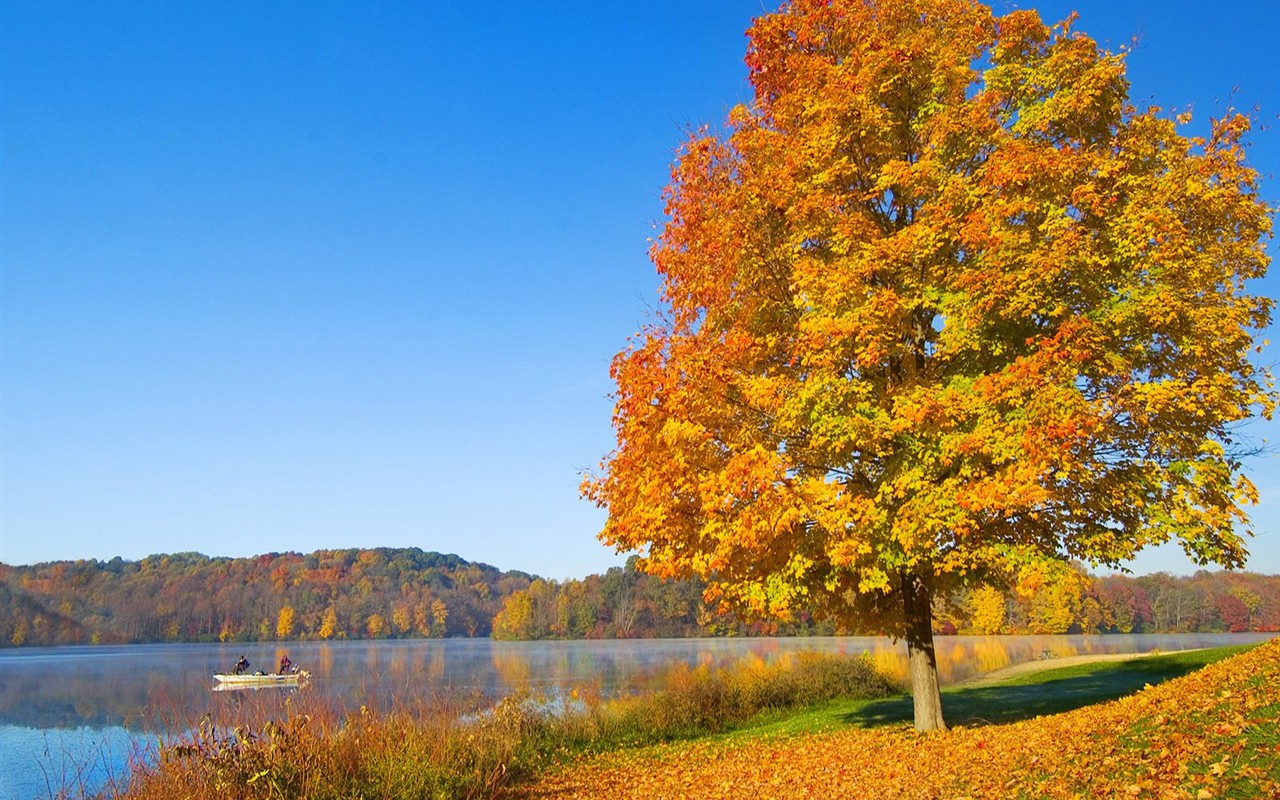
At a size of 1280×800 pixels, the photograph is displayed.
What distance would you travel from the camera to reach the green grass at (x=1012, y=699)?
1808 centimetres

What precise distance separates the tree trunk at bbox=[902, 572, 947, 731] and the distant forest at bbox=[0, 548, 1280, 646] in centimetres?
7549

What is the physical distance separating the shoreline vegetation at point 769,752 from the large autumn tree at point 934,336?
213 cm

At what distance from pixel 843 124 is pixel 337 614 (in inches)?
5668

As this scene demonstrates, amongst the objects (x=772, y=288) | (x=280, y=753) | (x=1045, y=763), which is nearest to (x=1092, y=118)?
(x=772, y=288)

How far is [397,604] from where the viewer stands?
147 m

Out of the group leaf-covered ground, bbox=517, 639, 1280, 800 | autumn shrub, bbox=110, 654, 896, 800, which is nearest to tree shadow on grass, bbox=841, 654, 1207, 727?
leaf-covered ground, bbox=517, 639, 1280, 800

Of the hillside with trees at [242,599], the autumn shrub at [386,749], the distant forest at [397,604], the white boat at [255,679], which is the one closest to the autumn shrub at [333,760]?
the autumn shrub at [386,749]

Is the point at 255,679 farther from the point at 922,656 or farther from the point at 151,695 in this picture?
the point at 922,656

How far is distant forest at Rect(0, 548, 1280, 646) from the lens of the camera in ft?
337

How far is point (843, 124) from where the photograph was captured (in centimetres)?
1371

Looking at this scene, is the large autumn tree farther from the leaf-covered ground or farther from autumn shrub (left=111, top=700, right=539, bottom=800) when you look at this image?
autumn shrub (left=111, top=700, right=539, bottom=800)

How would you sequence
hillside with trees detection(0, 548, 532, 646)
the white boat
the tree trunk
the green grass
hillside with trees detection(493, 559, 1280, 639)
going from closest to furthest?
the tree trunk
the green grass
the white boat
hillside with trees detection(493, 559, 1280, 639)
hillside with trees detection(0, 548, 532, 646)

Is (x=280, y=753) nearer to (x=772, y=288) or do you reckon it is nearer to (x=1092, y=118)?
(x=772, y=288)

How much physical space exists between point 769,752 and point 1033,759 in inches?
234
